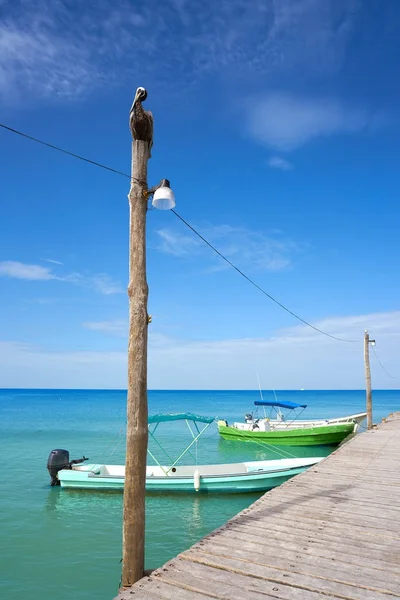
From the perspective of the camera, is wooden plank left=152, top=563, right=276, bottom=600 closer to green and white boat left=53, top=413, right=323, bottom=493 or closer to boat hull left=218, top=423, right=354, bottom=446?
green and white boat left=53, top=413, right=323, bottom=493

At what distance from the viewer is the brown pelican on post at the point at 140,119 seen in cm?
598

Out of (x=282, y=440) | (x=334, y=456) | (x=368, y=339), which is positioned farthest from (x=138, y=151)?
(x=282, y=440)

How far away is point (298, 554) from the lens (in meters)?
5.14

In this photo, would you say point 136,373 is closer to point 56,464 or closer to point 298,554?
point 298,554

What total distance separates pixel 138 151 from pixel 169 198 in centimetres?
104

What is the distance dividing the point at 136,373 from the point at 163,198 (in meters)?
2.26

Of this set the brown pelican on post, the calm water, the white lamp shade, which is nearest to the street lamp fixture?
the white lamp shade

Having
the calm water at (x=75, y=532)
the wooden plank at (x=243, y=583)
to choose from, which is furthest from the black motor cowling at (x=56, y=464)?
the wooden plank at (x=243, y=583)

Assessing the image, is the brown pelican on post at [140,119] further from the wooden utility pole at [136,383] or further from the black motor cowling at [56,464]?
the black motor cowling at [56,464]

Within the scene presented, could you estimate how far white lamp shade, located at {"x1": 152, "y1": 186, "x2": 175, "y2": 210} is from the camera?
18.3 feet

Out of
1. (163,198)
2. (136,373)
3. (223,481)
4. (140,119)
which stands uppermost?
(140,119)

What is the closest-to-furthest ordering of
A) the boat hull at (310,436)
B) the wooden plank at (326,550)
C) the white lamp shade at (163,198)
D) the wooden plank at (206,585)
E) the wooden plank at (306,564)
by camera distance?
the wooden plank at (206,585) → the wooden plank at (306,564) → the wooden plank at (326,550) → the white lamp shade at (163,198) → the boat hull at (310,436)

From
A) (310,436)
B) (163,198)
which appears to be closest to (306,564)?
(163,198)

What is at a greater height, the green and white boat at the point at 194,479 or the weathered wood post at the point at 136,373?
the weathered wood post at the point at 136,373
